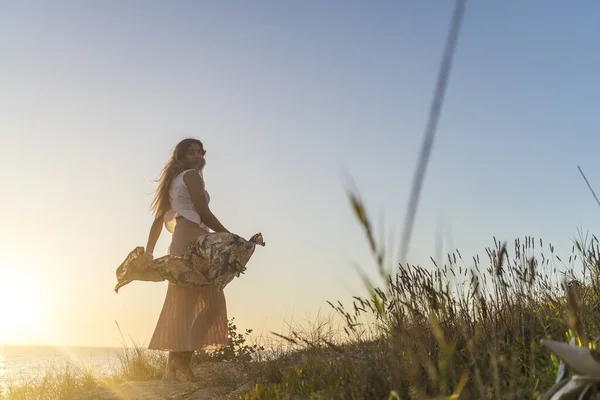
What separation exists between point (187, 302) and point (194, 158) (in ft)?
5.53

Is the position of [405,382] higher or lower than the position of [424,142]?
lower

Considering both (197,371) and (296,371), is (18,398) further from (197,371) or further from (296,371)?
(296,371)

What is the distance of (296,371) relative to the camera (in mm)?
4270

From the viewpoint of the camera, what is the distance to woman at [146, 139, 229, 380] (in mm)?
5836

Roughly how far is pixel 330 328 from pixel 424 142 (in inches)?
216

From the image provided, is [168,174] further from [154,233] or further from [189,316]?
[189,316]

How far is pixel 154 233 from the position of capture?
625cm

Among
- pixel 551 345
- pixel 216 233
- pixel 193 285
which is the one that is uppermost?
pixel 216 233

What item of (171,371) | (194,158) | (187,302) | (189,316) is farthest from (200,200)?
(171,371)

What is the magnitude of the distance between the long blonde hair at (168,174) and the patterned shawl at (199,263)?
66 cm

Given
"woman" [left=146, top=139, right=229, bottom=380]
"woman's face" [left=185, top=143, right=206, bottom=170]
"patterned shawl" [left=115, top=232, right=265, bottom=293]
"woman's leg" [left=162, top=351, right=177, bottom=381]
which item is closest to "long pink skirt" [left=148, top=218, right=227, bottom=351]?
"woman" [left=146, top=139, right=229, bottom=380]

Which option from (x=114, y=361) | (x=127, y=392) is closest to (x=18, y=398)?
(x=114, y=361)

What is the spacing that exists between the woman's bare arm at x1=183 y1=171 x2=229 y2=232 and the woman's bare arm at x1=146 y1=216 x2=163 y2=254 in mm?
643

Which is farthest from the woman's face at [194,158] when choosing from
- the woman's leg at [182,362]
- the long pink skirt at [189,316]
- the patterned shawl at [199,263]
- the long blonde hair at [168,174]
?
the woman's leg at [182,362]
